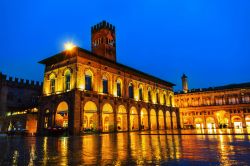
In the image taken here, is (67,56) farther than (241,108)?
No

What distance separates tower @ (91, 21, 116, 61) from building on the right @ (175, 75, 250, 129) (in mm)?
29679

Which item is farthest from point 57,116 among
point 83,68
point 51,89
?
point 83,68

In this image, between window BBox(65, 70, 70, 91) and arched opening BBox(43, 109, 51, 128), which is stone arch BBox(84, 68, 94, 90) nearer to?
window BBox(65, 70, 70, 91)

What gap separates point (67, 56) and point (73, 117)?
361 inches

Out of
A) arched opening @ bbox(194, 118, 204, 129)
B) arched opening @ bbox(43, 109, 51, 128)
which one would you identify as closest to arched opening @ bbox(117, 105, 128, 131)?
arched opening @ bbox(43, 109, 51, 128)

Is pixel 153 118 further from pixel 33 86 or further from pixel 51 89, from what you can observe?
pixel 33 86

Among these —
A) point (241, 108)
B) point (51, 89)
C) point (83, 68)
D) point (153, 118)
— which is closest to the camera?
point (83, 68)

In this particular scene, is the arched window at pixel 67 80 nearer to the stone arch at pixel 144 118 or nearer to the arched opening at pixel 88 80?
the arched opening at pixel 88 80

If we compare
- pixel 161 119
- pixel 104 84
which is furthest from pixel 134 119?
pixel 161 119

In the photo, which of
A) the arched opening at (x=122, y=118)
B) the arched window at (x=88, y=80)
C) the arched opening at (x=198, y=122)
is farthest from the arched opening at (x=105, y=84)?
the arched opening at (x=198, y=122)

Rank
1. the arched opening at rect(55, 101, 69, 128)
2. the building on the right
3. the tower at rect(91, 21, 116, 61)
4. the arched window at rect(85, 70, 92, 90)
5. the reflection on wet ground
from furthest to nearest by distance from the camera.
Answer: the building on the right < the tower at rect(91, 21, 116, 61) < the arched window at rect(85, 70, 92, 90) < the arched opening at rect(55, 101, 69, 128) < the reflection on wet ground

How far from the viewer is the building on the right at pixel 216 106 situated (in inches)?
2321

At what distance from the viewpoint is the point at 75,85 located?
28172 millimetres

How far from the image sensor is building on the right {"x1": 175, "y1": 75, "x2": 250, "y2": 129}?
193 feet
